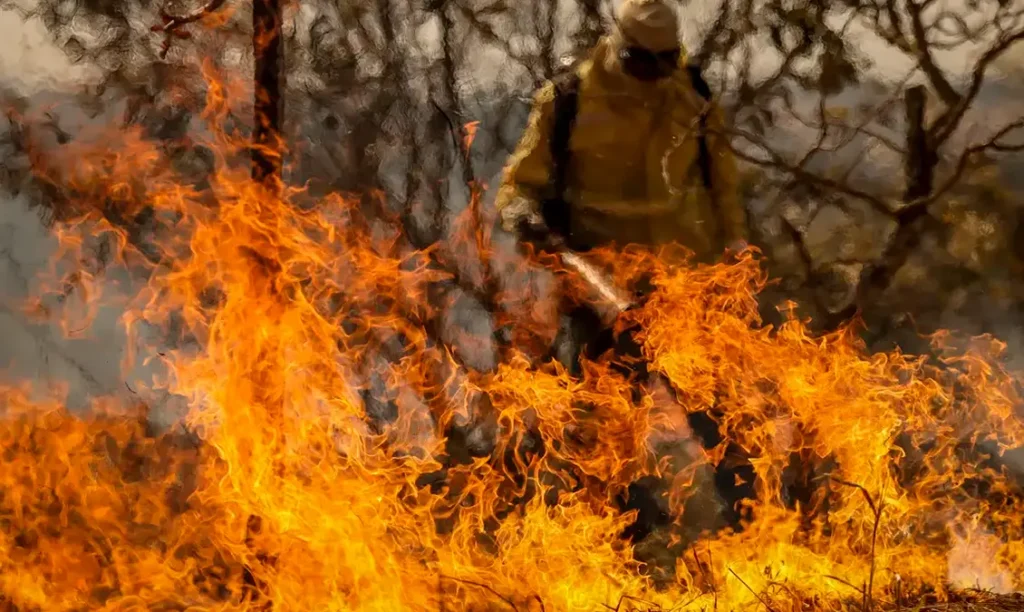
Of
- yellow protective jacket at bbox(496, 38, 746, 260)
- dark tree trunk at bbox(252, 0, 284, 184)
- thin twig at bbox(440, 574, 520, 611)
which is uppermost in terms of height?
dark tree trunk at bbox(252, 0, 284, 184)

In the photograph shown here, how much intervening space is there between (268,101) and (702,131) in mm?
1919

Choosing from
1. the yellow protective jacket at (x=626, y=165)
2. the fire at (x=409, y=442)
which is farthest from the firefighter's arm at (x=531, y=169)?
the fire at (x=409, y=442)

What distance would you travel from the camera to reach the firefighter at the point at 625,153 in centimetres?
357

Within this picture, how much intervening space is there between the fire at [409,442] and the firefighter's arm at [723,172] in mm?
235

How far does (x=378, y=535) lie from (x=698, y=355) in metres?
1.57

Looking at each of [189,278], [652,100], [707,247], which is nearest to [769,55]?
[652,100]

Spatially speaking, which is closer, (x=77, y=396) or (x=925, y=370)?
(x=77, y=396)

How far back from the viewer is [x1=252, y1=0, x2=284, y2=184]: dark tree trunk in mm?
3604

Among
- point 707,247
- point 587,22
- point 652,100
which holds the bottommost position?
point 707,247

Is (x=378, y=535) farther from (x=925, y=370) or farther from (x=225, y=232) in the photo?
(x=925, y=370)

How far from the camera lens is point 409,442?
3.96m

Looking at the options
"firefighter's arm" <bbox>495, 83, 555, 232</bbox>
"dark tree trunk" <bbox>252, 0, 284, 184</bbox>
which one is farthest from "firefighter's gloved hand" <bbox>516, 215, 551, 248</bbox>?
"dark tree trunk" <bbox>252, 0, 284, 184</bbox>

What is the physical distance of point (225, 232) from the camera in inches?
142

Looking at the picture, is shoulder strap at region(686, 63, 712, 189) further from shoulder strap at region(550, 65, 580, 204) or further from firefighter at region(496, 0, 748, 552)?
shoulder strap at region(550, 65, 580, 204)
